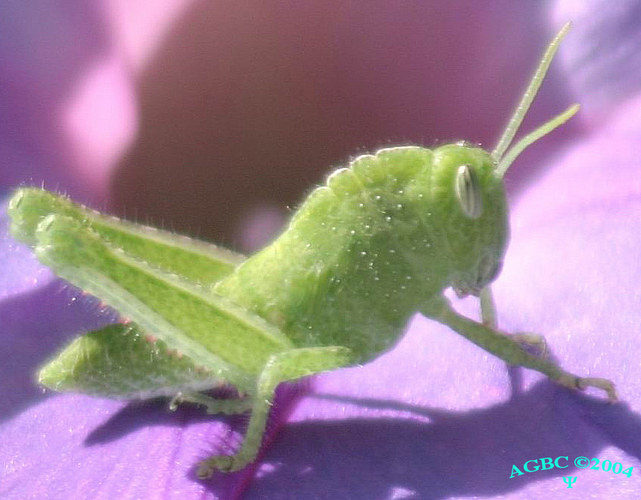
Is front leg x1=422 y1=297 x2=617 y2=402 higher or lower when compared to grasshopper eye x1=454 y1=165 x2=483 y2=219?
lower

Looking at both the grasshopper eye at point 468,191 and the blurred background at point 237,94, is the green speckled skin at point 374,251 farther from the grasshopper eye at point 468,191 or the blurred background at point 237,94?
the blurred background at point 237,94

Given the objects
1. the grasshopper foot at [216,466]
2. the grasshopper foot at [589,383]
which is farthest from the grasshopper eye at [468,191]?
the grasshopper foot at [216,466]

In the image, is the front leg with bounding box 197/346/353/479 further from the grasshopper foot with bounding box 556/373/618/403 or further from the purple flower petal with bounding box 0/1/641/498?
the grasshopper foot with bounding box 556/373/618/403

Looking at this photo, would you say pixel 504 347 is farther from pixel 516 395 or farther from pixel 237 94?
pixel 237 94

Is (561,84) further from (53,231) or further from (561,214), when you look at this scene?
(53,231)

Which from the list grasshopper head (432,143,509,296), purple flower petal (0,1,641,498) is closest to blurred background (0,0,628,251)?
purple flower petal (0,1,641,498)

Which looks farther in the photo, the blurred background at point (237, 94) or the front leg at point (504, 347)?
the blurred background at point (237, 94)
